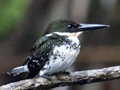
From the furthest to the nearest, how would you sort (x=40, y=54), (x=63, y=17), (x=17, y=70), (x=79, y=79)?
(x=63, y=17) < (x=17, y=70) < (x=40, y=54) < (x=79, y=79)

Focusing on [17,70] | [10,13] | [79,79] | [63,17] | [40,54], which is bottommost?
[79,79]

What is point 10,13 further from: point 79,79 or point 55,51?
point 79,79

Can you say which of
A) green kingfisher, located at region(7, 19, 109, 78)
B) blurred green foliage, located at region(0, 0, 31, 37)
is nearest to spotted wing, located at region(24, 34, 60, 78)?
green kingfisher, located at region(7, 19, 109, 78)

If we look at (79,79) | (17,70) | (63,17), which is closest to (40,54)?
(17,70)

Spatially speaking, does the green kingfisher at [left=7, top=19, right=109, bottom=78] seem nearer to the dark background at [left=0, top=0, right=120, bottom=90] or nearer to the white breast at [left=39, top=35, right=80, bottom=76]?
the white breast at [left=39, top=35, right=80, bottom=76]

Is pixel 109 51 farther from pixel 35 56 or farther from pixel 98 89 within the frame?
pixel 35 56

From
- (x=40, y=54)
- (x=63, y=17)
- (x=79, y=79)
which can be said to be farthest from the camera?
(x=63, y=17)

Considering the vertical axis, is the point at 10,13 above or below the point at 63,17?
above

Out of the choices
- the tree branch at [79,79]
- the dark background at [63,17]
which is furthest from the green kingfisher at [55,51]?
the dark background at [63,17]
